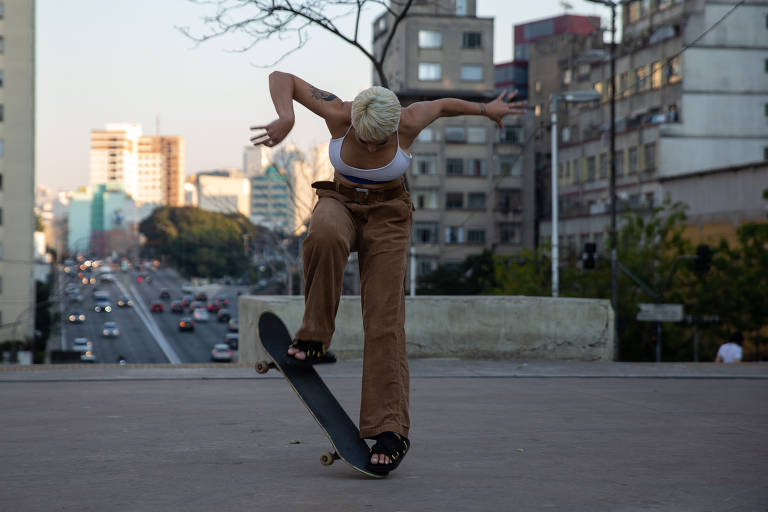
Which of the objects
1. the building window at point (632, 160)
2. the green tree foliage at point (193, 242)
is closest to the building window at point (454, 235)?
the green tree foliage at point (193, 242)

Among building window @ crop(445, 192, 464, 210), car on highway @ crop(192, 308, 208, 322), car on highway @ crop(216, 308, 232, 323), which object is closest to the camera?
building window @ crop(445, 192, 464, 210)

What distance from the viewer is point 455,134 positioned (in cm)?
8400

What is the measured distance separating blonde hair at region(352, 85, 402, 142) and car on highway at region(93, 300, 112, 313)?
98.4m

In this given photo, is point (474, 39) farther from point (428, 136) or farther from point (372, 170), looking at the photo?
point (372, 170)

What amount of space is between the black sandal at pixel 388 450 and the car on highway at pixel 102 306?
98447mm

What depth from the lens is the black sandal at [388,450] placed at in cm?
472

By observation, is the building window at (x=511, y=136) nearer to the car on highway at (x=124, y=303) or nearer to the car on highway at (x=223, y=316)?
the car on highway at (x=223, y=316)

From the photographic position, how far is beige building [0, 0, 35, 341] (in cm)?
7600

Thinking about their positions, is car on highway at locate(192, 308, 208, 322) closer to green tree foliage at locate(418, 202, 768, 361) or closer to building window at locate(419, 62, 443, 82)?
building window at locate(419, 62, 443, 82)

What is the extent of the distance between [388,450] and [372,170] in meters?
1.33

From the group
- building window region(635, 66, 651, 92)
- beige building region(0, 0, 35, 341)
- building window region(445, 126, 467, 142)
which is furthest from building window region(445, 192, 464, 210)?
beige building region(0, 0, 35, 341)

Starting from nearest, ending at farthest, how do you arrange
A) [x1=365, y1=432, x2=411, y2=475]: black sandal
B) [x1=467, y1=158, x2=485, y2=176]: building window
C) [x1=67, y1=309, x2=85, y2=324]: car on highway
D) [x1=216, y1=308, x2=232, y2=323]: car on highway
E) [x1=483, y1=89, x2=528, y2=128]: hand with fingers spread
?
[x1=365, y1=432, x2=411, y2=475]: black sandal
[x1=483, y1=89, x2=528, y2=128]: hand with fingers spread
[x1=467, y1=158, x2=485, y2=176]: building window
[x1=67, y1=309, x2=85, y2=324]: car on highway
[x1=216, y1=308, x2=232, y2=323]: car on highway

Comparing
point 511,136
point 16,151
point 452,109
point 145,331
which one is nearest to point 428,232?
point 511,136

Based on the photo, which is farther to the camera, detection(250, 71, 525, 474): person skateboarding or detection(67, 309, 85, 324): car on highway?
detection(67, 309, 85, 324): car on highway
